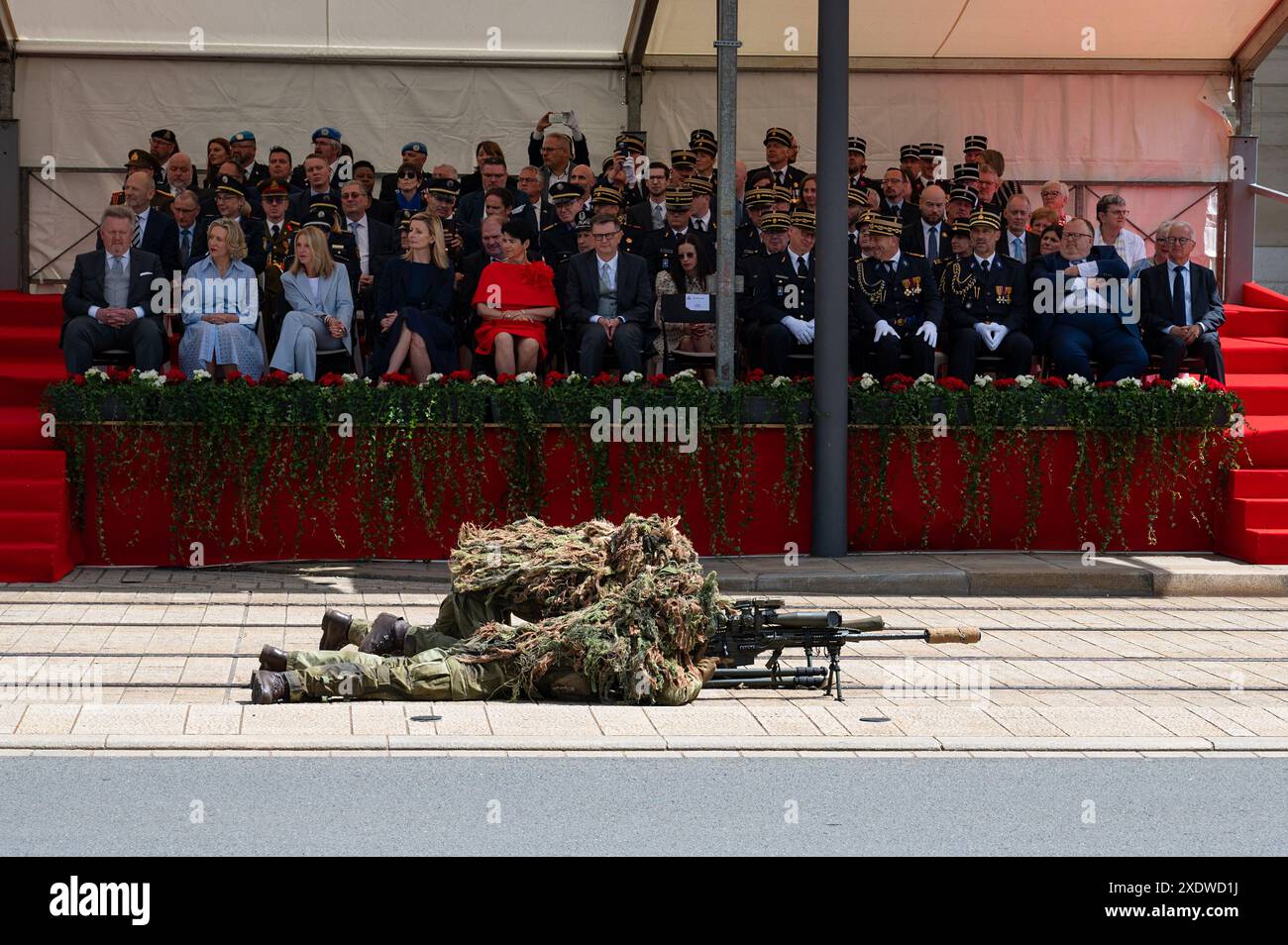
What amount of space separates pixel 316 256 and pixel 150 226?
6.68ft

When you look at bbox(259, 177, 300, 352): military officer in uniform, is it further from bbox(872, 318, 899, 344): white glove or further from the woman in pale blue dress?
bbox(872, 318, 899, 344): white glove

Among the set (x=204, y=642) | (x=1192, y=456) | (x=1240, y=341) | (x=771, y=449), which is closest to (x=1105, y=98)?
(x=1240, y=341)

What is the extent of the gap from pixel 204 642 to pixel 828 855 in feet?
17.3

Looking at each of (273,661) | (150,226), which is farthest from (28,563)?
(273,661)

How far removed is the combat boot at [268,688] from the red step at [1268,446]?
9.65m

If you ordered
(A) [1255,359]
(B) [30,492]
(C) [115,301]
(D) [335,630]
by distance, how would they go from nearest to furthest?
(D) [335,630], (B) [30,492], (C) [115,301], (A) [1255,359]

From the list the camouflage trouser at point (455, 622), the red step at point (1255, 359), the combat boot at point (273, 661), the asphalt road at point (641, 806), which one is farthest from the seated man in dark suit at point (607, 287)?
the asphalt road at point (641, 806)

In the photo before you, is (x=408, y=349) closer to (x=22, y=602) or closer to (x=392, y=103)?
(x=22, y=602)

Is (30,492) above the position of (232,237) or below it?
below

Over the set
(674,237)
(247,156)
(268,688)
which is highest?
(247,156)

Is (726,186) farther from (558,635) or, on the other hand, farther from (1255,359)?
(558,635)

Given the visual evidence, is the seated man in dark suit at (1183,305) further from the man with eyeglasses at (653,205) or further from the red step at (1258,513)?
the man with eyeglasses at (653,205)

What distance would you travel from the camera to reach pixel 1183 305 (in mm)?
15953

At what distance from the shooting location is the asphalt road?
602 centimetres
